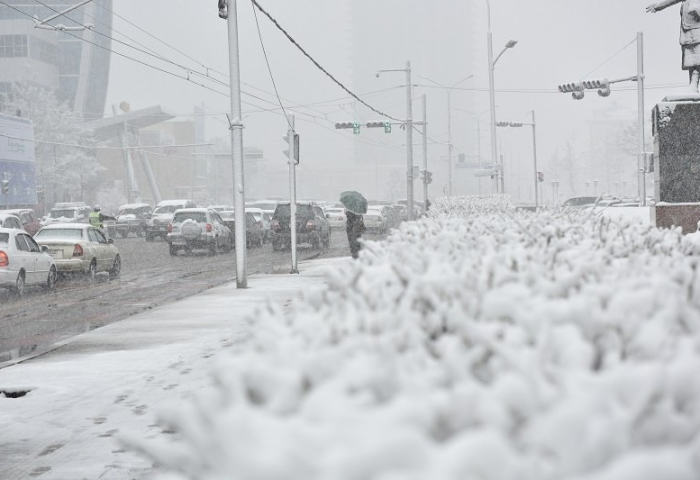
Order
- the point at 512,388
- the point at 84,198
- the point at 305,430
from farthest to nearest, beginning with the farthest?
the point at 84,198
the point at 512,388
the point at 305,430

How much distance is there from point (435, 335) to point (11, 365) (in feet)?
27.0

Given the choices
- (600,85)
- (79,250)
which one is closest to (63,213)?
(600,85)

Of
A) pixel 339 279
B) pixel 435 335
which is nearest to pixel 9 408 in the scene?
pixel 339 279

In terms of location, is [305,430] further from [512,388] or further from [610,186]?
[610,186]

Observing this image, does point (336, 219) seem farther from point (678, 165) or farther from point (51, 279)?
point (678, 165)

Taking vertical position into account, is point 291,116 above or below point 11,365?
above

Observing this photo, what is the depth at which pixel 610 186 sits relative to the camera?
145625mm

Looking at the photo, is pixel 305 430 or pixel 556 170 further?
pixel 556 170

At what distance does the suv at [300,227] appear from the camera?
34594 millimetres

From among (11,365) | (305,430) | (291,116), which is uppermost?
(291,116)

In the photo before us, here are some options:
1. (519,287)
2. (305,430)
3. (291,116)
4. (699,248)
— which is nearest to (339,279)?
(519,287)

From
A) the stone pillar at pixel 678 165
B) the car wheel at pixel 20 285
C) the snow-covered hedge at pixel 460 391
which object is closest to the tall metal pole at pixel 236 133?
the car wheel at pixel 20 285

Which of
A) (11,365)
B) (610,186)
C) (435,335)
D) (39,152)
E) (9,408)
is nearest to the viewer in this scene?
(435,335)

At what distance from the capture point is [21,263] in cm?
1944
